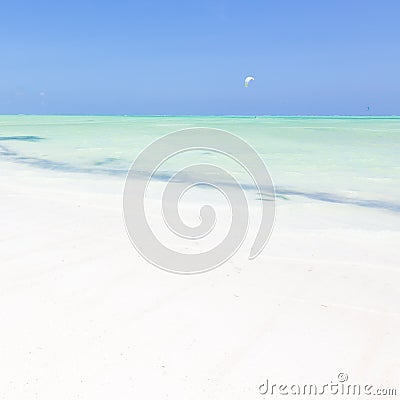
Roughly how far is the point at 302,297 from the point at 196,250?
1.07 metres

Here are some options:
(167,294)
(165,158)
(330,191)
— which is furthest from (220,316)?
(165,158)

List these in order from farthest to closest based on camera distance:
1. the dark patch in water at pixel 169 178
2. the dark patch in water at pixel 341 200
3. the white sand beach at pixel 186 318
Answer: the dark patch in water at pixel 169 178, the dark patch in water at pixel 341 200, the white sand beach at pixel 186 318

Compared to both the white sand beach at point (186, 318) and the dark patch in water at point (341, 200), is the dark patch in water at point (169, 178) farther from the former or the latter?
the white sand beach at point (186, 318)

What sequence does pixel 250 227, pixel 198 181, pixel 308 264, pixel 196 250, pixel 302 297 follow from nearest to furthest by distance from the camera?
pixel 302 297
pixel 308 264
pixel 196 250
pixel 250 227
pixel 198 181

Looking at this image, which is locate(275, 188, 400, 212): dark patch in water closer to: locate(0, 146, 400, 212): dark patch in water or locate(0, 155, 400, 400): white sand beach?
locate(0, 146, 400, 212): dark patch in water

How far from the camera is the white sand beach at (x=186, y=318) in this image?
1646 mm

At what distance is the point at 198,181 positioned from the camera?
6.89 metres

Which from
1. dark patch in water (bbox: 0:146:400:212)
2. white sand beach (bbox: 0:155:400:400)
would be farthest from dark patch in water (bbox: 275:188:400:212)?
white sand beach (bbox: 0:155:400:400)

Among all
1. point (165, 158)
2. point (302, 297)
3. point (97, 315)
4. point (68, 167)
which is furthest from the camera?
point (165, 158)

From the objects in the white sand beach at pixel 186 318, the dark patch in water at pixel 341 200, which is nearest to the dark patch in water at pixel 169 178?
the dark patch in water at pixel 341 200

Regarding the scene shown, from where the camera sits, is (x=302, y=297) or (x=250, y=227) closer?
→ (x=302, y=297)

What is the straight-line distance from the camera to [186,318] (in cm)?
210

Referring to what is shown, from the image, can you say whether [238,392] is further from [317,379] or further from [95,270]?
[95,270]

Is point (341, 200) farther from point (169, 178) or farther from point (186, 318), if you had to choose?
point (186, 318)
